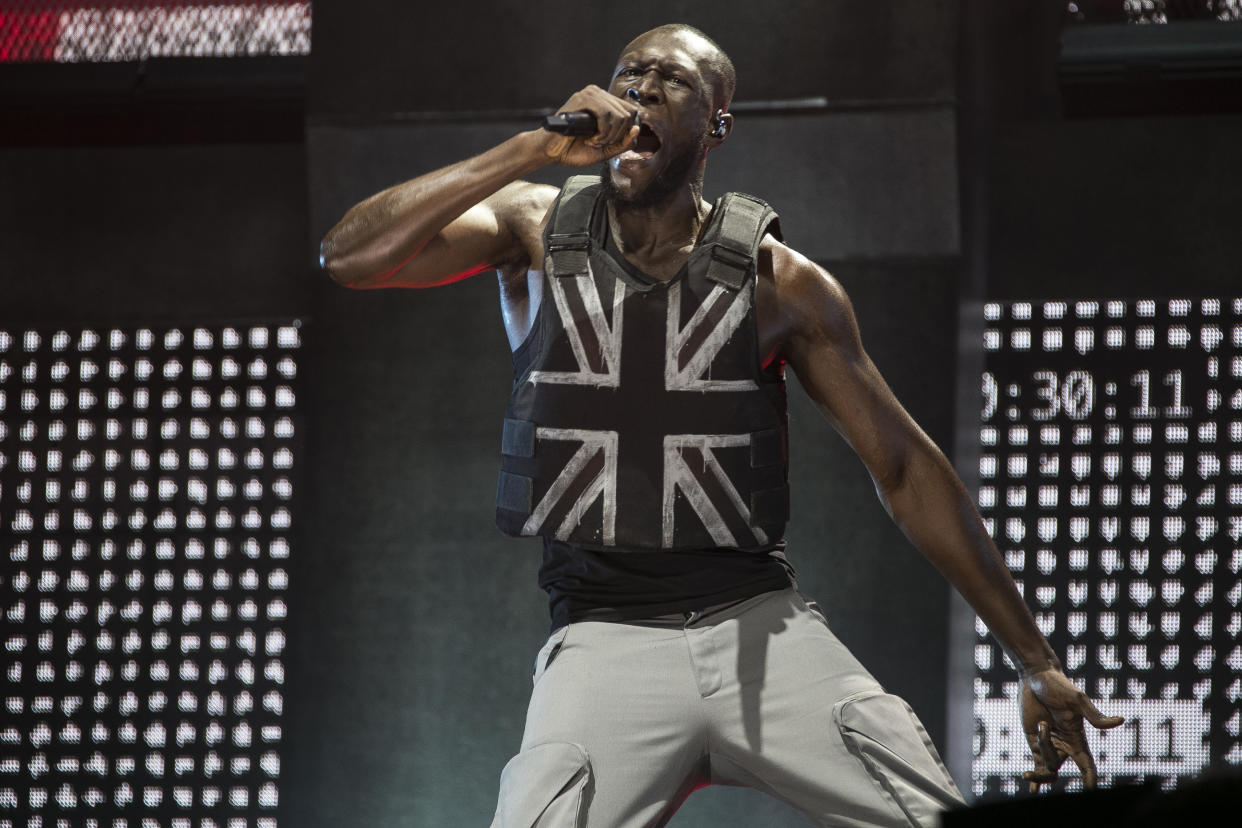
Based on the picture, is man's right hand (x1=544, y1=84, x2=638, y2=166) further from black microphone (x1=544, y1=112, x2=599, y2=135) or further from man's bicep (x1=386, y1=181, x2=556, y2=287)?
man's bicep (x1=386, y1=181, x2=556, y2=287)

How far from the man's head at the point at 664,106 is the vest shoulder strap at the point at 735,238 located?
100 mm

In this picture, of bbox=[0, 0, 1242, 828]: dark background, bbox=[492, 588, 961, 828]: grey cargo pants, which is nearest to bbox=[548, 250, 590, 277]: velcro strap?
bbox=[492, 588, 961, 828]: grey cargo pants

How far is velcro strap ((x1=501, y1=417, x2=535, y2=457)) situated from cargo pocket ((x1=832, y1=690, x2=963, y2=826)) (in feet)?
2.12

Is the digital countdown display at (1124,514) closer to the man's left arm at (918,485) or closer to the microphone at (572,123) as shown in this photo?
the man's left arm at (918,485)

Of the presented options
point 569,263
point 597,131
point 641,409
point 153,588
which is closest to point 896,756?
point 641,409

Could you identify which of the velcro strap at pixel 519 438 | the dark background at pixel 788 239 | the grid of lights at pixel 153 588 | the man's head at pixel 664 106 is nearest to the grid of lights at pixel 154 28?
the dark background at pixel 788 239

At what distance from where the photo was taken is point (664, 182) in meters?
2.26

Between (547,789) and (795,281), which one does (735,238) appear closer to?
(795,281)

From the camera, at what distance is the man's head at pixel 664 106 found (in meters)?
2.21

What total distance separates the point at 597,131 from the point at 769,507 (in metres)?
0.68

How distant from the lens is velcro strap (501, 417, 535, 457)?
220 centimetres

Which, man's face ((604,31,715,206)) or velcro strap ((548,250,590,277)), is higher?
man's face ((604,31,715,206))

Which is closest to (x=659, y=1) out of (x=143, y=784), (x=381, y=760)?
(x=381, y=760)

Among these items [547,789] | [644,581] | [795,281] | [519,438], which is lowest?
[547,789]
